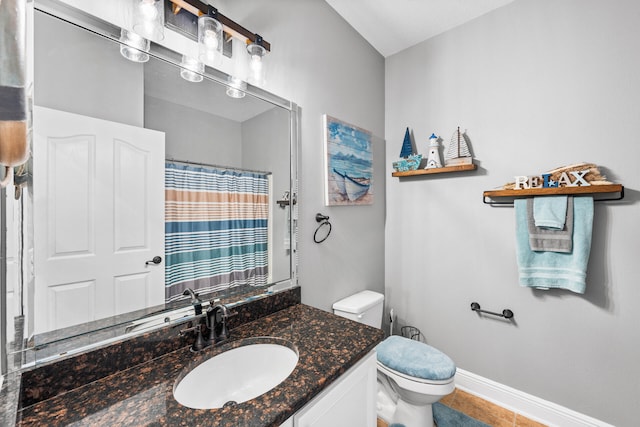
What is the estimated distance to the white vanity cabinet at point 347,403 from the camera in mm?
Answer: 755

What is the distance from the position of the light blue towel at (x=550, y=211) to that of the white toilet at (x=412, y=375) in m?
0.88

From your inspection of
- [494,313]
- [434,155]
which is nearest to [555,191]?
[434,155]

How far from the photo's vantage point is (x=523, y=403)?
1.58 metres

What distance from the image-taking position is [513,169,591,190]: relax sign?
1.34m

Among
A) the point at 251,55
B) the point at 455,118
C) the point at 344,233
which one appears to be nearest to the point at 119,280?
the point at 251,55

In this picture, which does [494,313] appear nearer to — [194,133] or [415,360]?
[415,360]

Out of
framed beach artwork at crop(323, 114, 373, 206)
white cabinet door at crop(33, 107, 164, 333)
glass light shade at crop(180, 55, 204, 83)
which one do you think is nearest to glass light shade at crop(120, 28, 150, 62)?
glass light shade at crop(180, 55, 204, 83)

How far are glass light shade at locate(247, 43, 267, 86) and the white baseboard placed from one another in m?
2.18

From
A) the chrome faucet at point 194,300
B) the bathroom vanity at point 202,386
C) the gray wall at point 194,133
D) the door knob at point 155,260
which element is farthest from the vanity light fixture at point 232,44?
the bathroom vanity at point 202,386

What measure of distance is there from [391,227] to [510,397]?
1.28 meters

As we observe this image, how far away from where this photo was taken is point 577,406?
144cm

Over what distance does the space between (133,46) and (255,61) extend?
1.57 ft

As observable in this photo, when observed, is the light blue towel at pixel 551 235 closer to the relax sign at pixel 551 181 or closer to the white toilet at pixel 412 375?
the relax sign at pixel 551 181

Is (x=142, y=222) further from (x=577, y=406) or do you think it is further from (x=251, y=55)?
(x=577, y=406)
